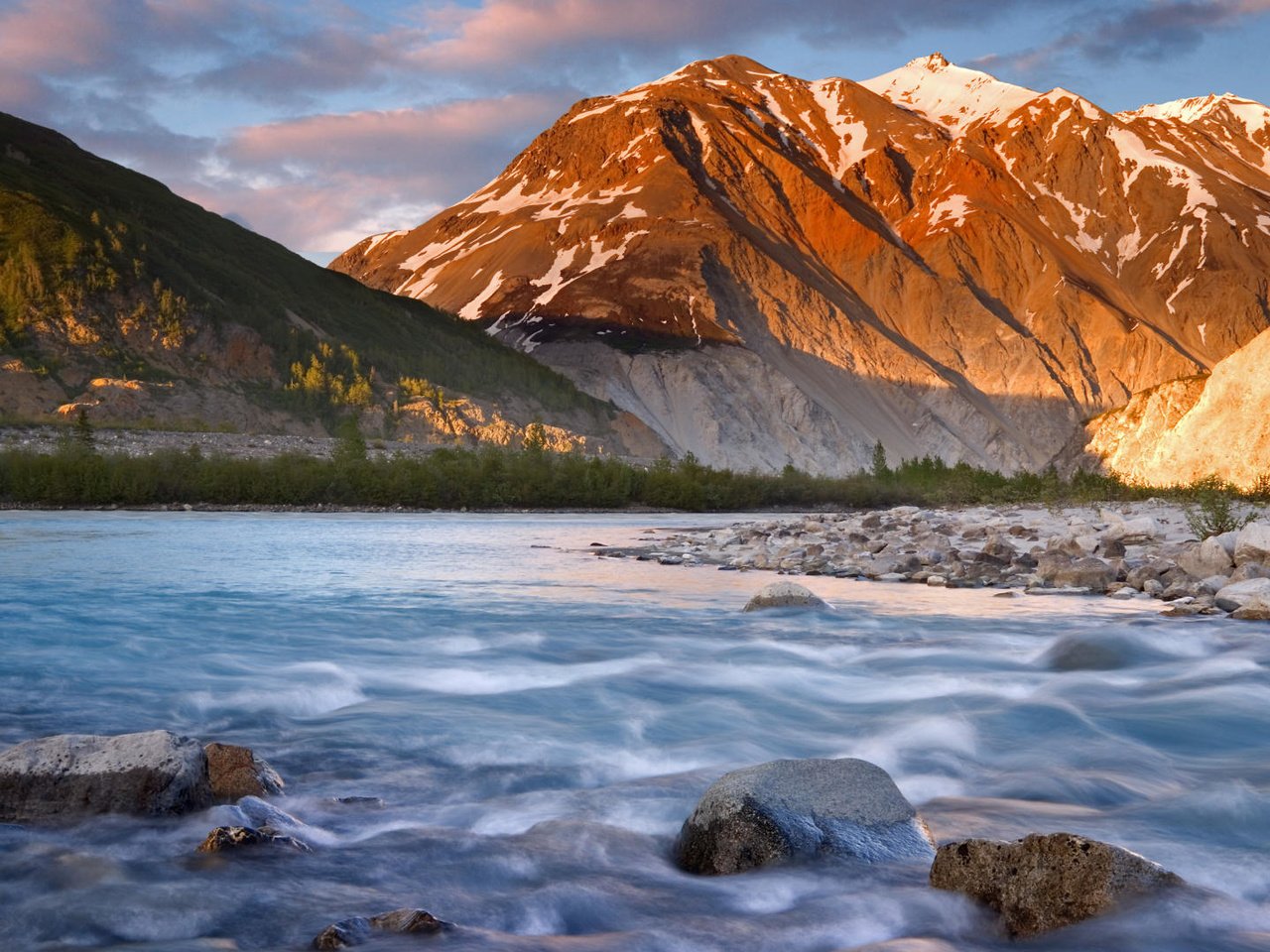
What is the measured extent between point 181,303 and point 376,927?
305 feet

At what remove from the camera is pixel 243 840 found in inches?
214

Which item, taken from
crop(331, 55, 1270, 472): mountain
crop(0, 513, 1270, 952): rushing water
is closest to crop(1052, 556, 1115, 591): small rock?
crop(0, 513, 1270, 952): rushing water

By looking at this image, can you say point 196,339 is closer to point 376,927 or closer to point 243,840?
point 243,840

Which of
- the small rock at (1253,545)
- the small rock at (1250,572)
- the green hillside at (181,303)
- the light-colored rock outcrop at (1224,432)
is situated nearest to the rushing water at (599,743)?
the small rock at (1250,572)

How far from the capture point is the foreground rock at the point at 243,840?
537 centimetres

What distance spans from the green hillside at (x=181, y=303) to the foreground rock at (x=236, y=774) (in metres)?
80.5

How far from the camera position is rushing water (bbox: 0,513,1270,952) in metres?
4.75

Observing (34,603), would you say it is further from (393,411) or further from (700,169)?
(700,169)

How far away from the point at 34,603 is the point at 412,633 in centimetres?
584

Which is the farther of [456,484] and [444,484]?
[456,484]

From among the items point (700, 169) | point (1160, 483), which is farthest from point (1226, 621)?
point (700, 169)

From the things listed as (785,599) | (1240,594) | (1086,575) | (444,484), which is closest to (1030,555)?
(1086,575)

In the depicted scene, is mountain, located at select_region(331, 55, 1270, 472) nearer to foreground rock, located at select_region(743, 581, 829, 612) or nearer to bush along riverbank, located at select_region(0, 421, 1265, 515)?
bush along riverbank, located at select_region(0, 421, 1265, 515)

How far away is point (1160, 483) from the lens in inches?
1855
